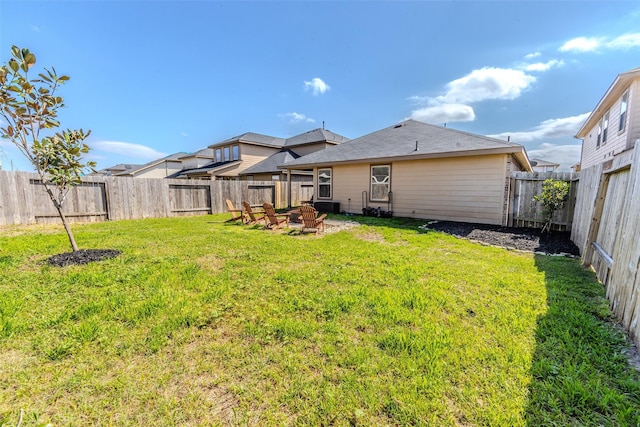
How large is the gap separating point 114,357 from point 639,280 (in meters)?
5.02

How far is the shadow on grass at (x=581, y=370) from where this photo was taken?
5.67 ft

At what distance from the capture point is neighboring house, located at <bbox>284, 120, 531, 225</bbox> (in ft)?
28.6

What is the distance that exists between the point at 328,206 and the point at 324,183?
4.76ft

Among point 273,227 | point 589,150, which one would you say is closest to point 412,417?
point 273,227

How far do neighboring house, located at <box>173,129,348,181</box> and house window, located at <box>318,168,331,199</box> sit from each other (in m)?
6.99

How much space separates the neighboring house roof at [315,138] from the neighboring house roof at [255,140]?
49.8 inches

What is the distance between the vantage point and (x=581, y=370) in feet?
6.88

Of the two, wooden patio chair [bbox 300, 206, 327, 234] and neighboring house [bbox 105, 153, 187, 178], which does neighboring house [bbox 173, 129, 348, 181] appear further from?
wooden patio chair [bbox 300, 206, 327, 234]

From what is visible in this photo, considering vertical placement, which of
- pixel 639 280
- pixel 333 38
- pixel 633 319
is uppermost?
pixel 333 38

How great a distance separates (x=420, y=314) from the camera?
3039 mm

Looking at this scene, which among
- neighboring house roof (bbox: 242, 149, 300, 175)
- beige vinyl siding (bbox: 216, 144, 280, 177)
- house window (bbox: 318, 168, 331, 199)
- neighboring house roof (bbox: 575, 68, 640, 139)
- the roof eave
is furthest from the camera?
beige vinyl siding (bbox: 216, 144, 280, 177)

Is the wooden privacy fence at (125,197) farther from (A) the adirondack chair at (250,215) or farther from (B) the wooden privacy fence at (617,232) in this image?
(B) the wooden privacy fence at (617,232)

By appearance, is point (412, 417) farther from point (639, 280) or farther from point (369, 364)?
point (639, 280)

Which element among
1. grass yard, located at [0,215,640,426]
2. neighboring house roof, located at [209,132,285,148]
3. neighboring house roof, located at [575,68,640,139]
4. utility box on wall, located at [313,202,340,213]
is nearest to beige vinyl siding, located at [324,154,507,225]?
utility box on wall, located at [313,202,340,213]
